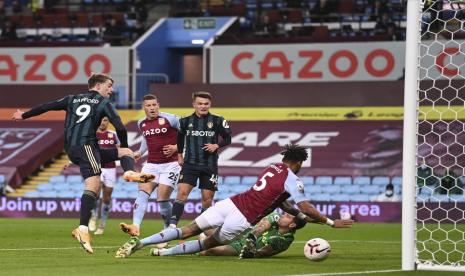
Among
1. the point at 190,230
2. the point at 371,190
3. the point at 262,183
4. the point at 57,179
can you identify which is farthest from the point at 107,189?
the point at 57,179

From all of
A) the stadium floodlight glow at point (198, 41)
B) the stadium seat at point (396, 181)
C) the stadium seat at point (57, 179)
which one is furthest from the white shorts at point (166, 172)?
the stadium floodlight glow at point (198, 41)

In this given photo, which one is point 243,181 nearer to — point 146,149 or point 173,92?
point 173,92

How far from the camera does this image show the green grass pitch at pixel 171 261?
31.7 ft

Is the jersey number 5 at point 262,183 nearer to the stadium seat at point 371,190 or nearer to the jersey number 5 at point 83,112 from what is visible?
the jersey number 5 at point 83,112

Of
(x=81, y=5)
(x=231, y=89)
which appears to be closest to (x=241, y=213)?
(x=231, y=89)

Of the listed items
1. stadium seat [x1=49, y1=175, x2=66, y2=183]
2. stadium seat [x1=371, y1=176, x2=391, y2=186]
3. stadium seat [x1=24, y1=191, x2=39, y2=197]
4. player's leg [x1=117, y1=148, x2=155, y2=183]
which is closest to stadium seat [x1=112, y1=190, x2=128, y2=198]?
stadium seat [x1=49, y1=175, x2=66, y2=183]

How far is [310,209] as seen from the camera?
10.6 metres

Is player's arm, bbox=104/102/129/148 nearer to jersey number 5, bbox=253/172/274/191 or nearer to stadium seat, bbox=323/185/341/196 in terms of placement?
jersey number 5, bbox=253/172/274/191

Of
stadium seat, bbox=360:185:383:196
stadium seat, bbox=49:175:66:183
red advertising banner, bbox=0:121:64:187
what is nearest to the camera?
stadium seat, bbox=360:185:383:196

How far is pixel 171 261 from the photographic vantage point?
35.2 feet

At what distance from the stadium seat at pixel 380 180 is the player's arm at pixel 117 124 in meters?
14.3

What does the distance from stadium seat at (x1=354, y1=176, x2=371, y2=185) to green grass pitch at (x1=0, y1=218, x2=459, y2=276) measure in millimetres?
9413

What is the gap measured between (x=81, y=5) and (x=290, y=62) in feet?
31.9

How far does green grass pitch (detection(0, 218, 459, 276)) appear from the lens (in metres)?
9.66
